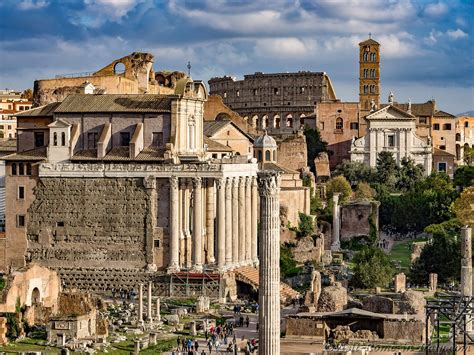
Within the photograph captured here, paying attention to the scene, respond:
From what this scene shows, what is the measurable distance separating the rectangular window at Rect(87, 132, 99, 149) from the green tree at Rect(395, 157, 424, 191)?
44216 millimetres

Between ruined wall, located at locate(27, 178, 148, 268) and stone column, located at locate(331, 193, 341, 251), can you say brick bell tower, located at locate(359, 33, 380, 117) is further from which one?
ruined wall, located at locate(27, 178, 148, 268)

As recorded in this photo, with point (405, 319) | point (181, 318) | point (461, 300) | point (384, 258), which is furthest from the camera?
point (384, 258)

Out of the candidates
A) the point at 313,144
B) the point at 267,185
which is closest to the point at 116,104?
the point at 267,185

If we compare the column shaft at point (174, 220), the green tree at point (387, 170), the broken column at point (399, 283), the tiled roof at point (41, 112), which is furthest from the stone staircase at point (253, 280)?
the green tree at point (387, 170)

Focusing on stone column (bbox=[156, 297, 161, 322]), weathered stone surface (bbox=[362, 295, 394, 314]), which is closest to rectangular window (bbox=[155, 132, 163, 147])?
stone column (bbox=[156, 297, 161, 322])

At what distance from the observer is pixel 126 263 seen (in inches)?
3056

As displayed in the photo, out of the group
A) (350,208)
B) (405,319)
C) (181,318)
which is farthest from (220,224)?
(350,208)

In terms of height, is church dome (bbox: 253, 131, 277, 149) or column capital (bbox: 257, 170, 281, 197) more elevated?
church dome (bbox: 253, 131, 277, 149)

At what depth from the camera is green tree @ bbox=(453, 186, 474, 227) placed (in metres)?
103

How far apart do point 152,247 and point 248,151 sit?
72.0 ft

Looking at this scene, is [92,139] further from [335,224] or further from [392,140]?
[392,140]

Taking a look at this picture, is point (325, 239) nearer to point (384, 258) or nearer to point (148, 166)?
point (384, 258)

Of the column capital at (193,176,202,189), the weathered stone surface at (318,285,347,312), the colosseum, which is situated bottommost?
the weathered stone surface at (318,285,347,312)

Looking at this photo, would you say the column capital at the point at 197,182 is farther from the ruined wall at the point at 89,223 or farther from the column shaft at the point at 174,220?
the ruined wall at the point at 89,223
